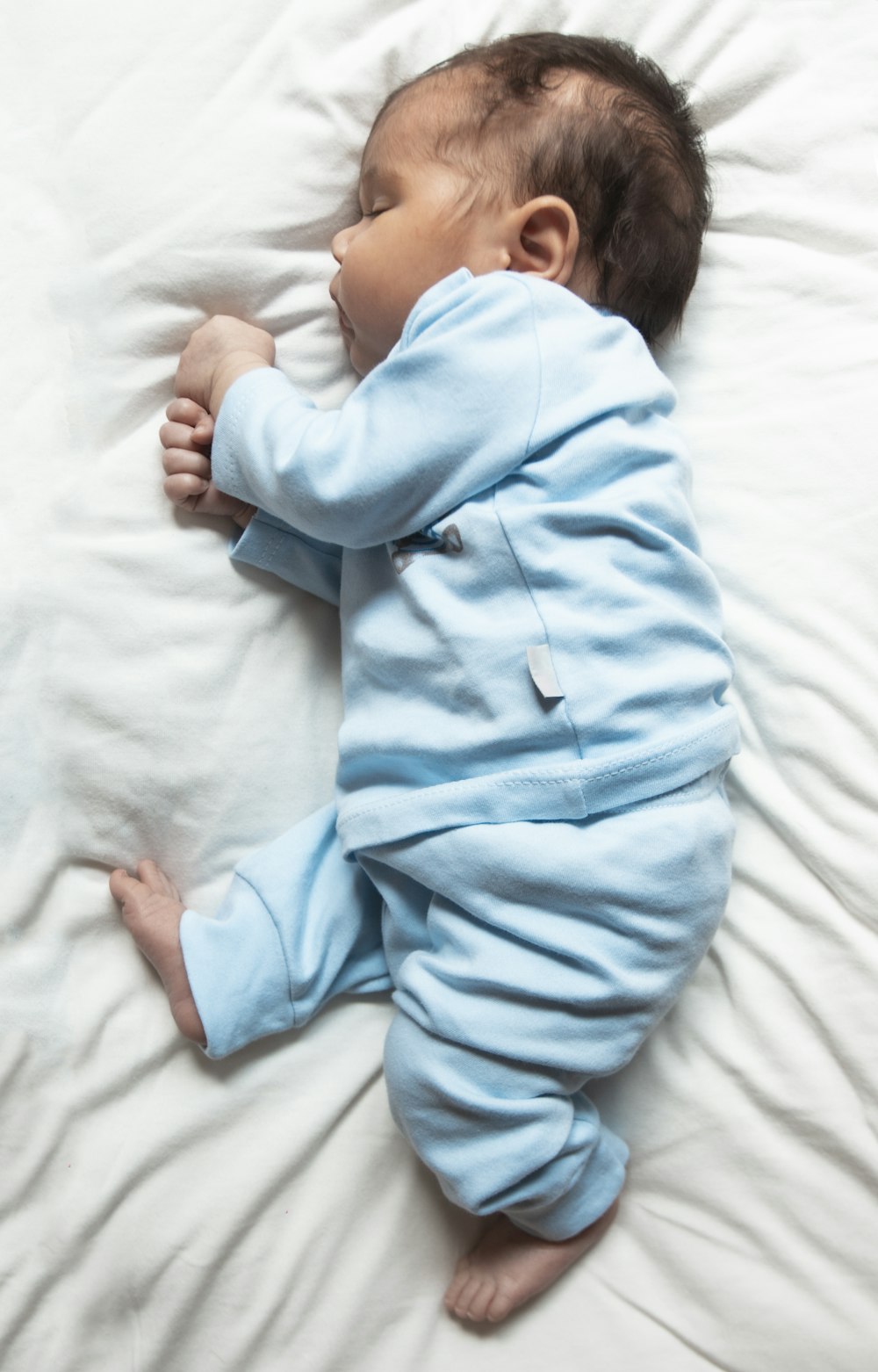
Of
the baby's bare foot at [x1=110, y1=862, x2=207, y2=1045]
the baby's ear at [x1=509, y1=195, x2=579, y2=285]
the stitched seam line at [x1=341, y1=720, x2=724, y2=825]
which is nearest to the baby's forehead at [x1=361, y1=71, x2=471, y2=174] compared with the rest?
the baby's ear at [x1=509, y1=195, x2=579, y2=285]

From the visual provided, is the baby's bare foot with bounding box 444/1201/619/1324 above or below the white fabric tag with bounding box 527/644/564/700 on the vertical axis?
below

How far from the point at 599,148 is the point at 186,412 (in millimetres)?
442

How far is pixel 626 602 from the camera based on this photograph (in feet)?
3.19

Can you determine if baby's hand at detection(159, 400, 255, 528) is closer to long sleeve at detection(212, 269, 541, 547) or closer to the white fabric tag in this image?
long sleeve at detection(212, 269, 541, 547)

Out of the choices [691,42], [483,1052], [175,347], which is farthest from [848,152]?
[483,1052]

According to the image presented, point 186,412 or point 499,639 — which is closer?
point 499,639

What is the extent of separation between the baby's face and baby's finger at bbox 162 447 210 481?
0.64 ft

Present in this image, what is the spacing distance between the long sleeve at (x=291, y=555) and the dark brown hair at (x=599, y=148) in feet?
1.15

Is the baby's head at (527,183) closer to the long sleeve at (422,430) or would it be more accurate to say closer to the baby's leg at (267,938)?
the long sleeve at (422,430)

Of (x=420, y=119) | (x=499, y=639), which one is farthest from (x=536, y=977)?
(x=420, y=119)

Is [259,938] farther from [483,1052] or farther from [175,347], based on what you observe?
[175,347]

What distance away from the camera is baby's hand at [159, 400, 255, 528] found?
1061 mm

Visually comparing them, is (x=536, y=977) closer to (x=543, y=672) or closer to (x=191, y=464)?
(x=543, y=672)

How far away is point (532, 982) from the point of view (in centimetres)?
94
